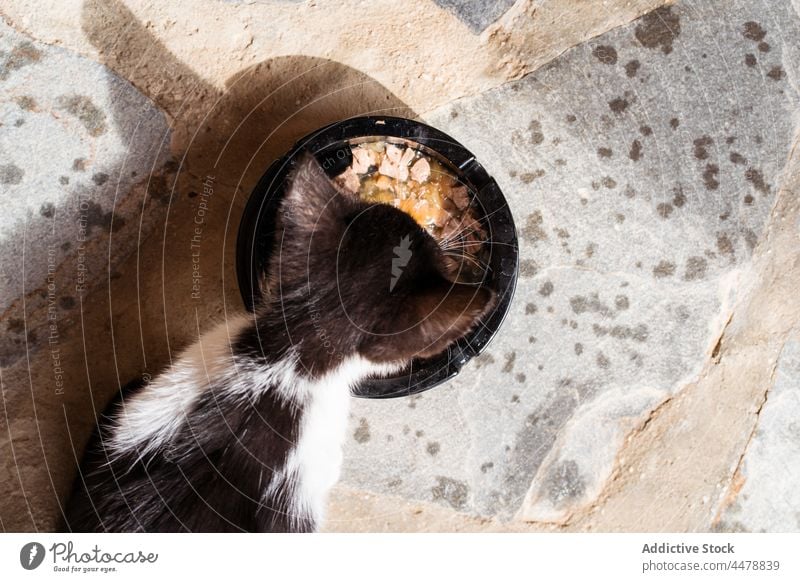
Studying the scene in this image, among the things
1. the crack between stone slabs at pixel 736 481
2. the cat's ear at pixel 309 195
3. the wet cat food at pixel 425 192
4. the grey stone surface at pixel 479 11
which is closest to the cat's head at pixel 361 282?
the cat's ear at pixel 309 195

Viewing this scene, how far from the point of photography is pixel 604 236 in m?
1.09

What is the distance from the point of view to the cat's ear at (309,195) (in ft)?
2.57

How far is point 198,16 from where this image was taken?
1.01 metres

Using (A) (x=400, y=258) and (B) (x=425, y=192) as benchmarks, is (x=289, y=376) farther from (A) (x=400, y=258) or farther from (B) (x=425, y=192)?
(B) (x=425, y=192)

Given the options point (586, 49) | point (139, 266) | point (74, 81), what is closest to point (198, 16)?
point (74, 81)

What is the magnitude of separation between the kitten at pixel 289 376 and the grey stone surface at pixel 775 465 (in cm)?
70

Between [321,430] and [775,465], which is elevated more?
[321,430]

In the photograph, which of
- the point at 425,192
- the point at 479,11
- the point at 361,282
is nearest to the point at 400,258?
the point at 361,282

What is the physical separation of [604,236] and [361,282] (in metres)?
0.56

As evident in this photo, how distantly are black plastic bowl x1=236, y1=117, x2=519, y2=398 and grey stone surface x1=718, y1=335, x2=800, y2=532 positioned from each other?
61cm

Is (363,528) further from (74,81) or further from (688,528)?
(74,81)
